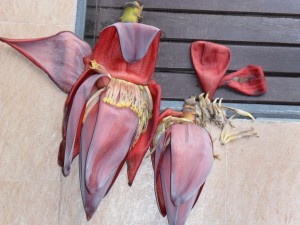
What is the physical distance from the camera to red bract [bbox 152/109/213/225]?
0.88 meters

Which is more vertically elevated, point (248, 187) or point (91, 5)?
point (91, 5)

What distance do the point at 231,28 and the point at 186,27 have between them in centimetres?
10

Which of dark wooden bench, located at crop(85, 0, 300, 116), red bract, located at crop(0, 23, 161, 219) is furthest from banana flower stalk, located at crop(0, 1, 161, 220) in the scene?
dark wooden bench, located at crop(85, 0, 300, 116)

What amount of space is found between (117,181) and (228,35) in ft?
1.33

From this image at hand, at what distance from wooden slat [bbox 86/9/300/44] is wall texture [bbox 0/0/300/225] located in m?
0.22

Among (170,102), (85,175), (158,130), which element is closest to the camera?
(85,175)

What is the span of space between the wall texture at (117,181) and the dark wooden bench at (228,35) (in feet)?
0.44

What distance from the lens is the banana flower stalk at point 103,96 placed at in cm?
87

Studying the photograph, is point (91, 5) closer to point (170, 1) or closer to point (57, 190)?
point (170, 1)

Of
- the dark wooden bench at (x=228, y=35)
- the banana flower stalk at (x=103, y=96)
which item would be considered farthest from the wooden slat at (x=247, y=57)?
the banana flower stalk at (x=103, y=96)

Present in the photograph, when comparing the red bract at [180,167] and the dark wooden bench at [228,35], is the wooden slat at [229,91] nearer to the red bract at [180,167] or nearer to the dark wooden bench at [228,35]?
the dark wooden bench at [228,35]

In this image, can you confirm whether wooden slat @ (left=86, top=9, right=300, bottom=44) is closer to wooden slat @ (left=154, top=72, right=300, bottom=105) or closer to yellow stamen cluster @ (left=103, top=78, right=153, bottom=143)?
wooden slat @ (left=154, top=72, right=300, bottom=105)

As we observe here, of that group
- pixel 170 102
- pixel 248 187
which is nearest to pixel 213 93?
pixel 170 102

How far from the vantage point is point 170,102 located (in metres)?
1.10
